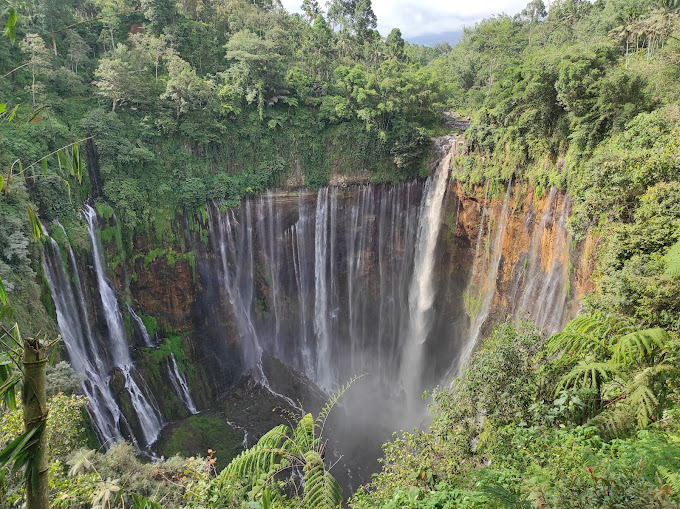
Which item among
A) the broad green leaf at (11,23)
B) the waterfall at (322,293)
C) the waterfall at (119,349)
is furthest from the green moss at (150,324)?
the broad green leaf at (11,23)

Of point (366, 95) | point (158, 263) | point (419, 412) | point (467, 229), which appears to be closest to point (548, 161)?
point (467, 229)

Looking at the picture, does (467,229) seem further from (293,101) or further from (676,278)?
(676,278)

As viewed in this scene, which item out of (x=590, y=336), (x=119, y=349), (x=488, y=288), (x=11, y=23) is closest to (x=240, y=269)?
(x=119, y=349)

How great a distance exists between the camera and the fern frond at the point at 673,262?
6.01m

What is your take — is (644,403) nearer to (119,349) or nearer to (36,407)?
(36,407)

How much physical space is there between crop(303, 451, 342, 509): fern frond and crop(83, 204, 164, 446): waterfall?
14.4m

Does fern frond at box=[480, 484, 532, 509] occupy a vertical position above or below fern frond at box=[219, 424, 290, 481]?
above

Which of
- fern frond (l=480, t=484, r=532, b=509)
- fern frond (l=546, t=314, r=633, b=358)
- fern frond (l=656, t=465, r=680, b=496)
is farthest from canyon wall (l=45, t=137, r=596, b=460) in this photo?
fern frond (l=480, t=484, r=532, b=509)

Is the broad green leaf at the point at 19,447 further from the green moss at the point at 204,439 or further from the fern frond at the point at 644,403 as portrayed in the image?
the green moss at the point at 204,439

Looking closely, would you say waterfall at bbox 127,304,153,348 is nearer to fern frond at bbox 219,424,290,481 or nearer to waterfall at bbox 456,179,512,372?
waterfall at bbox 456,179,512,372

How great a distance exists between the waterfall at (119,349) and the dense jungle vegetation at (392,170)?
1.14m

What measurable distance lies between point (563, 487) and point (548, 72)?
1316cm

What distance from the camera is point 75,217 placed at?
1548 centimetres

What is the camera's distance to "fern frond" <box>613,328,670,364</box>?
5441 mm
